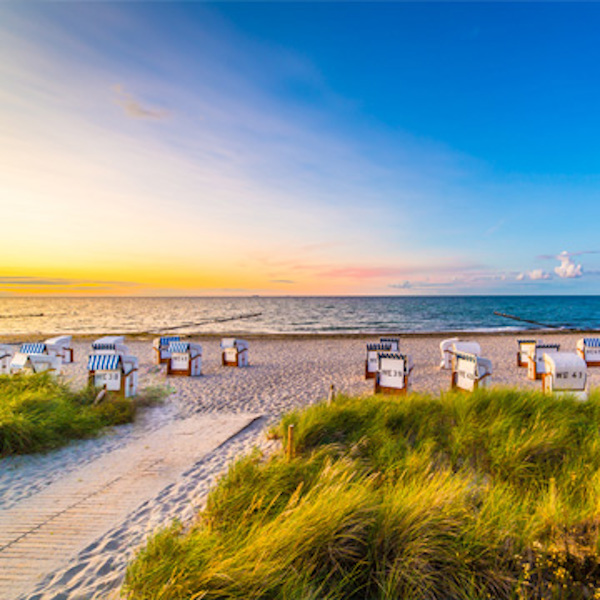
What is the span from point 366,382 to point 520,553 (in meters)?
9.55

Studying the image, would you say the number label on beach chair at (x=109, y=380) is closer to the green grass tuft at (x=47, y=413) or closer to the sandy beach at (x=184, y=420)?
the green grass tuft at (x=47, y=413)

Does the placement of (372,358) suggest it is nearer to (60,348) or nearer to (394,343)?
(394,343)

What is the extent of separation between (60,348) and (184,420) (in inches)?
413

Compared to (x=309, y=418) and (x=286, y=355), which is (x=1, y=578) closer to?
(x=309, y=418)

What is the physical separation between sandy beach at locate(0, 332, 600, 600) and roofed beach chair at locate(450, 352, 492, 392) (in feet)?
1.85

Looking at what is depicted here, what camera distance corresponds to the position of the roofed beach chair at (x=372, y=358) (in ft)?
41.1

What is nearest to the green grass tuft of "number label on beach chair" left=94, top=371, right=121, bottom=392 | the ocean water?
"number label on beach chair" left=94, top=371, right=121, bottom=392

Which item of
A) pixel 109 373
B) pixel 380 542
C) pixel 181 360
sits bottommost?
pixel 181 360

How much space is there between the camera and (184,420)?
789 centimetres

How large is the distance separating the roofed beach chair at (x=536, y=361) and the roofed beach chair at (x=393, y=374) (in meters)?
5.91

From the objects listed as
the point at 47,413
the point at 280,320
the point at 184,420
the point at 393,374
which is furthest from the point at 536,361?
the point at 280,320

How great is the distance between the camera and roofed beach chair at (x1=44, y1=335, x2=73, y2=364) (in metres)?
14.2

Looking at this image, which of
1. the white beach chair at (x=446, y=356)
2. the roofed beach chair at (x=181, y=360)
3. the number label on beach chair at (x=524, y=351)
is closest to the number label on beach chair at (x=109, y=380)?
the roofed beach chair at (x=181, y=360)

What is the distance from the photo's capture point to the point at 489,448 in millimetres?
4824
